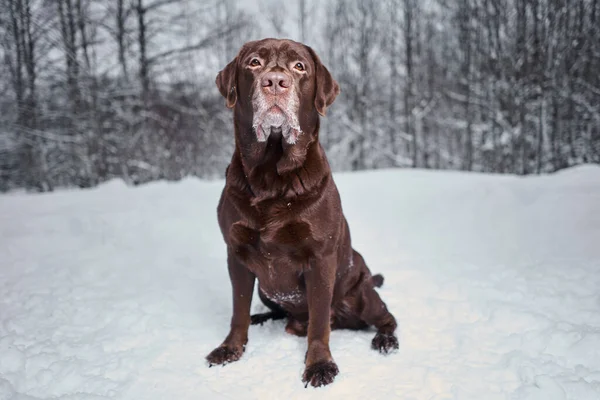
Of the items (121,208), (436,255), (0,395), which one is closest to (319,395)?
(0,395)

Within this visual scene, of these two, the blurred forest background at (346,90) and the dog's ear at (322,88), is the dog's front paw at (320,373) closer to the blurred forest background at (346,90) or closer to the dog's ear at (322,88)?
the dog's ear at (322,88)

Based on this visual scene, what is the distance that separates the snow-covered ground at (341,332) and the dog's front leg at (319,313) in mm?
108

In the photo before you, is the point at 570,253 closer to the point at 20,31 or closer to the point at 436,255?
the point at 436,255

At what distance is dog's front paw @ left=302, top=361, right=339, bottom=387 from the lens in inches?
73.9

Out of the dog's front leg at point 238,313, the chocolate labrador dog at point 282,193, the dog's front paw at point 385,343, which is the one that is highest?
the chocolate labrador dog at point 282,193

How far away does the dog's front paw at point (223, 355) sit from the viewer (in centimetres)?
208

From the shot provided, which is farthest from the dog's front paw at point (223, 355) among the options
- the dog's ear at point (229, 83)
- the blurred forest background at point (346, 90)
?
the blurred forest background at point (346, 90)

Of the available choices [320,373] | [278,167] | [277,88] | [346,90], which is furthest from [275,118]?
[346,90]

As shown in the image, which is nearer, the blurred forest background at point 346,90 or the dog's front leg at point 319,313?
the dog's front leg at point 319,313

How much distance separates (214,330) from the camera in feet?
8.24

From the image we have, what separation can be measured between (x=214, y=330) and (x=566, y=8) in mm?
9646

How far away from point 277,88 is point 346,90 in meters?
14.2

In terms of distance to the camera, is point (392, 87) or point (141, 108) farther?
point (392, 87)

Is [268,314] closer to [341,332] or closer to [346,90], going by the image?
[341,332]
